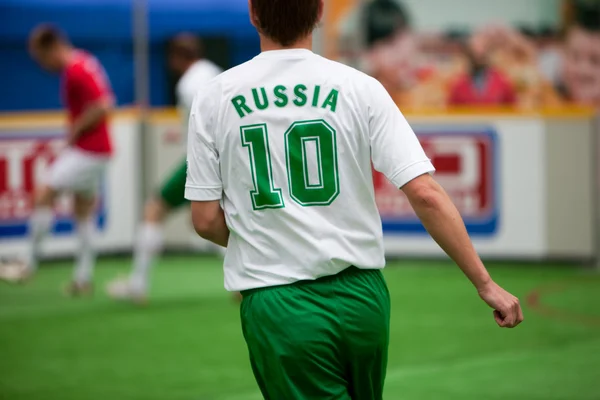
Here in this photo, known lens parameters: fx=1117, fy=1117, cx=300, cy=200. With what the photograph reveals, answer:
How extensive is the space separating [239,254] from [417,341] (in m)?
4.50

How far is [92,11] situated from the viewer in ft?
47.4

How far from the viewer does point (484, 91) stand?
43.9 feet

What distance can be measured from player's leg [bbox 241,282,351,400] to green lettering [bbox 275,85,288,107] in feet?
1.64

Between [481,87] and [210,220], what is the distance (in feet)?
34.7

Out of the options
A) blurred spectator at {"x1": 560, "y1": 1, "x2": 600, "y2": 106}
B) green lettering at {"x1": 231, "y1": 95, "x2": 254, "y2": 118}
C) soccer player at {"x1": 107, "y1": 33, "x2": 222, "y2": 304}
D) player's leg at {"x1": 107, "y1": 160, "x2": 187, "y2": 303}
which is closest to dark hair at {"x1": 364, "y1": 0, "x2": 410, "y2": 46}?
blurred spectator at {"x1": 560, "y1": 1, "x2": 600, "y2": 106}

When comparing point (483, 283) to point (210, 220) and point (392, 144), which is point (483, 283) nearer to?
point (392, 144)

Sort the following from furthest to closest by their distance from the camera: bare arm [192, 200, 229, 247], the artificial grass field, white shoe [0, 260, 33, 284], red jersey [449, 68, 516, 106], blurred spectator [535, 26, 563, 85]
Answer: blurred spectator [535, 26, 563, 85], red jersey [449, 68, 516, 106], white shoe [0, 260, 33, 284], the artificial grass field, bare arm [192, 200, 229, 247]

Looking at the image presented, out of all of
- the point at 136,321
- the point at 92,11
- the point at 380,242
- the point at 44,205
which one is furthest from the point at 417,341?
the point at 92,11

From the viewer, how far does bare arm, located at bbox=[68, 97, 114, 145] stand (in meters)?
9.41

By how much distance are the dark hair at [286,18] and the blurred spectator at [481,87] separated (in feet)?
33.8

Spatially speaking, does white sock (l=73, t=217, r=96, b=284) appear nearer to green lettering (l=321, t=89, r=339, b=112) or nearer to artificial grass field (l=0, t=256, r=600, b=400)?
artificial grass field (l=0, t=256, r=600, b=400)

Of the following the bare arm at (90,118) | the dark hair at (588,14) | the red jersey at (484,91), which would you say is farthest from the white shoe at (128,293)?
the dark hair at (588,14)

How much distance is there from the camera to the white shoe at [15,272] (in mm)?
9492

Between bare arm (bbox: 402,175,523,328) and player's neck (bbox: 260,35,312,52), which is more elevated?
player's neck (bbox: 260,35,312,52)
